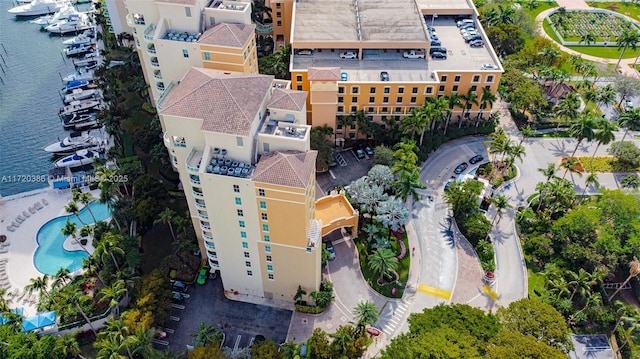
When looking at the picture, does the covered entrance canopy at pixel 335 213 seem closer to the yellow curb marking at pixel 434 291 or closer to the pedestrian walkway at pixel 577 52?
the yellow curb marking at pixel 434 291

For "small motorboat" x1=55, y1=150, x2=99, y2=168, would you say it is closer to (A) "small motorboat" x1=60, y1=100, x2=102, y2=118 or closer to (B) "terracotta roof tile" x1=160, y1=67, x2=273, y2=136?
(A) "small motorboat" x1=60, y1=100, x2=102, y2=118

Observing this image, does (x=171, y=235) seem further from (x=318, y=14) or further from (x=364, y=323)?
(x=318, y=14)

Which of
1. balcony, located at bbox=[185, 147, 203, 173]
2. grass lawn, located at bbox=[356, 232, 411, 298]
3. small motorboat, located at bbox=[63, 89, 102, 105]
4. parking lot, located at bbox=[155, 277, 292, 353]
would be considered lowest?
parking lot, located at bbox=[155, 277, 292, 353]

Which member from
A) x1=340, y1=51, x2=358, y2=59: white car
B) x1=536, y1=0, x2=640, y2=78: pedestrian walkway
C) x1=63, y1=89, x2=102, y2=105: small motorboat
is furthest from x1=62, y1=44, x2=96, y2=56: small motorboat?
x1=536, y1=0, x2=640, y2=78: pedestrian walkway

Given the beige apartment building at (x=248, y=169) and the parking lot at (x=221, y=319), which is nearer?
the beige apartment building at (x=248, y=169)

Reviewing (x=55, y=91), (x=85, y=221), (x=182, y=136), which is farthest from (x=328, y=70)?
(x=55, y=91)

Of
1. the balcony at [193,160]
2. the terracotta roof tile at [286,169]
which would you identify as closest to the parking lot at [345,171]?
the terracotta roof tile at [286,169]
